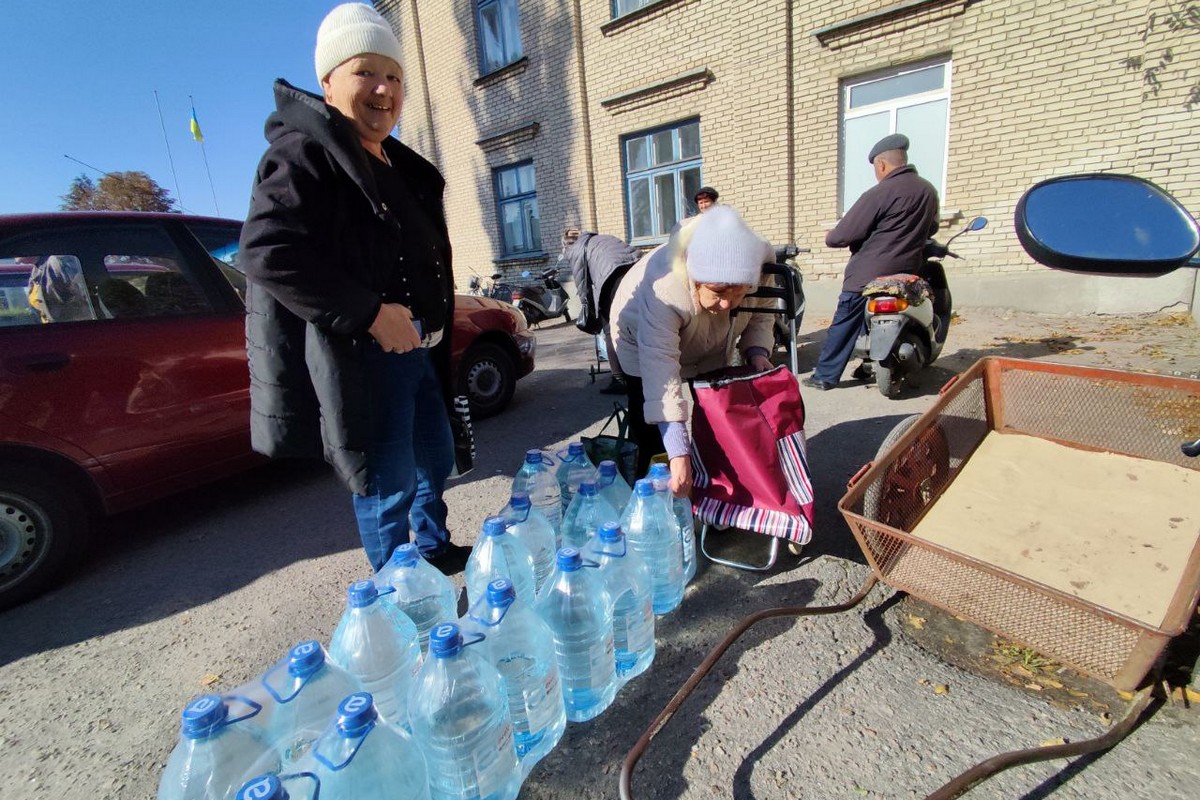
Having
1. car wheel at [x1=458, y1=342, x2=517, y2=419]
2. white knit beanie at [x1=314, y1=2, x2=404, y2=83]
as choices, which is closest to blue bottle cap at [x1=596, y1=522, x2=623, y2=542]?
white knit beanie at [x1=314, y1=2, x2=404, y2=83]

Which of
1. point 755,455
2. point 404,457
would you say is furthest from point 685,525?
point 404,457

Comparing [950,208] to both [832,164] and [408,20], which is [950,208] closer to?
[832,164]

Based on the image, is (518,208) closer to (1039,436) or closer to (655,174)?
(655,174)

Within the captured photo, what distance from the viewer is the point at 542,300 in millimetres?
10531

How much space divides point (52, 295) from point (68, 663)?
1714 millimetres

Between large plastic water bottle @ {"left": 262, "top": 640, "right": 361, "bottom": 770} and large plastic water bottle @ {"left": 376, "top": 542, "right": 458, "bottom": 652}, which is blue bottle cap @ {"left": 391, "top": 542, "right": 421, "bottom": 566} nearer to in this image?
large plastic water bottle @ {"left": 376, "top": 542, "right": 458, "bottom": 652}

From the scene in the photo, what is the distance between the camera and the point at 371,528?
223 cm

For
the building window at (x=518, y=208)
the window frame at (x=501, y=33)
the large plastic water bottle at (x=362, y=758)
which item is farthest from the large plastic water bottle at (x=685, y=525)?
the window frame at (x=501, y=33)

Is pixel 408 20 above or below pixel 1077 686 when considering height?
above

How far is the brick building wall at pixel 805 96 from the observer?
6.07 metres

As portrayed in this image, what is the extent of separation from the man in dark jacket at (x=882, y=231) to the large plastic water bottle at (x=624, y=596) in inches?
143

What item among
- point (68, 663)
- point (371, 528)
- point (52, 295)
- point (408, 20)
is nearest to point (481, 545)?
point (371, 528)

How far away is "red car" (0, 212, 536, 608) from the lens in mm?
2605

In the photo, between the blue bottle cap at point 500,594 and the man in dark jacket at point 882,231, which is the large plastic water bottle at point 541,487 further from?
the man in dark jacket at point 882,231
